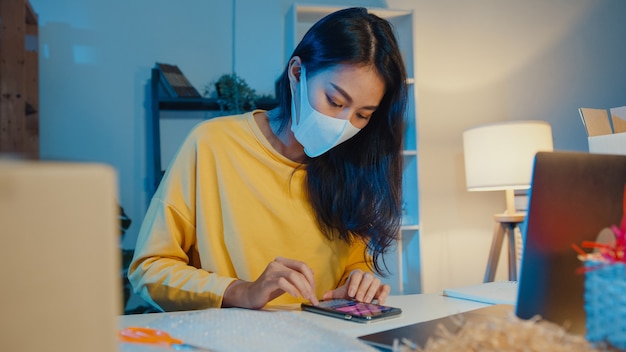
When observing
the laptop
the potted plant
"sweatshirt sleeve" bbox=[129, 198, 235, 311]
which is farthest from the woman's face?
the potted plant

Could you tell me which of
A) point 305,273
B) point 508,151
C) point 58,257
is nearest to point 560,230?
point 305,273

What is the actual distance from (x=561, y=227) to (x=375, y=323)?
319mm

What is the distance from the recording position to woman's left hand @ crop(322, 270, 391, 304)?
106 centimetres

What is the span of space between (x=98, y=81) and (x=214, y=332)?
2335mm

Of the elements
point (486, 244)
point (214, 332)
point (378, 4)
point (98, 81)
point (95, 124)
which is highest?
point (378, 4)

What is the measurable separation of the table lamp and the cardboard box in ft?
4.43

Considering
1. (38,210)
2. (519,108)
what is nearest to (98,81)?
(519,108)

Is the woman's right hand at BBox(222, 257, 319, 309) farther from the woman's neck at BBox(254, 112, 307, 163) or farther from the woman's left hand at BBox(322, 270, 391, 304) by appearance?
the woman's neck at BBox(254, 112, 307, 163)

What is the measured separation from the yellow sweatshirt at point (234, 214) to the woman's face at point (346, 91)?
0.18 m

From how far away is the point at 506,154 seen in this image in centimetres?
255

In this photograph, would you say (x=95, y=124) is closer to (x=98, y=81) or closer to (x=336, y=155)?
(x=98, y=81)

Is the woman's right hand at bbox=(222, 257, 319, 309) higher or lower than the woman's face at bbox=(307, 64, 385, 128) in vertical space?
lower

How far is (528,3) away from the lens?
3402mm

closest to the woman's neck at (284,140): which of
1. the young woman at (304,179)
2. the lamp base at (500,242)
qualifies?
the young woman at (304,179)
